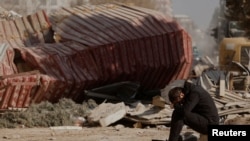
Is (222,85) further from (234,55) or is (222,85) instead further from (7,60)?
(234,55)

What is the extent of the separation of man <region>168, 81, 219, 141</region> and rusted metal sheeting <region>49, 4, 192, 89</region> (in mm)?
9884

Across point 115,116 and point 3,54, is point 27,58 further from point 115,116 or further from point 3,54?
point 115,116

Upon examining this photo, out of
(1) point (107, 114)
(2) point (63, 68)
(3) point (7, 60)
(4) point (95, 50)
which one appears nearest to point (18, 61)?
(3) point (7, 60)

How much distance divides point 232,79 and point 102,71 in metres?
4.37

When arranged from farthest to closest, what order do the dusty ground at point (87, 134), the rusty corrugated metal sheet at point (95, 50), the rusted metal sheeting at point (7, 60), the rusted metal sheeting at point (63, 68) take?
the rusty corrugated metal sheet at point (95, 50), the rusted metal sheeting at point (63, 68), the rusted metal sheeting at point (7, 60), the dusty ground at point (87, 134)

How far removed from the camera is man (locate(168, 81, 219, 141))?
9683 mm

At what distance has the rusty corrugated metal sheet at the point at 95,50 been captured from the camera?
18.2 m

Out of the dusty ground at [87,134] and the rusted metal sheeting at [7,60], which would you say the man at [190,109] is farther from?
the rusted metal sheeting at [7,60]

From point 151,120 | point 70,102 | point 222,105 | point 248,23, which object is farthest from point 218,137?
point 248,23

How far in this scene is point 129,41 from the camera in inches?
822

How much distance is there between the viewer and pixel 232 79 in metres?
21.1

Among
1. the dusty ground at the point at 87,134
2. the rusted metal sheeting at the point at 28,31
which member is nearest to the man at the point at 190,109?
the dusty ground at the point at 87,134

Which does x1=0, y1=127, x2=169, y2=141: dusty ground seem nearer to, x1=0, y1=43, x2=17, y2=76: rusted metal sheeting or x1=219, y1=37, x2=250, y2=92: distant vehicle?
x1=0, y1=43, x2=17, y2=76: rusted metal sheeting

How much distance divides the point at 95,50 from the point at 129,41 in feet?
5.04
